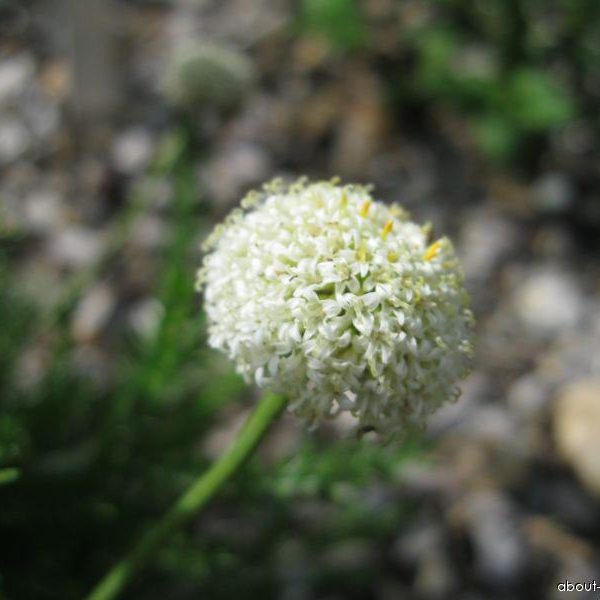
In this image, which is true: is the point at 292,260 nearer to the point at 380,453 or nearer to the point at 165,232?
the point at 380,453

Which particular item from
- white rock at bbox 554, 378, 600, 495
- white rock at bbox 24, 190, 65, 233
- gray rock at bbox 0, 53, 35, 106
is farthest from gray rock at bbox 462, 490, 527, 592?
gray rock at bbox 0, 53, 35, 106

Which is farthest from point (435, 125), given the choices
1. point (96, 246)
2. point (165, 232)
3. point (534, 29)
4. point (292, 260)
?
point (292, 260)

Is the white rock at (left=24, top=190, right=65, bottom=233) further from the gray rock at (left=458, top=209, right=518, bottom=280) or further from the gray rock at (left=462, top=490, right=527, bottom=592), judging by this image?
the gray rock at (left=462, top=490, right=527, bottom=592)

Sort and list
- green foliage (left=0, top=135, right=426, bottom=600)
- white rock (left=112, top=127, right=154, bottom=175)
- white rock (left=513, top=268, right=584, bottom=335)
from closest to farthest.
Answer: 1. green foliage (left=0, top=135, right=426, bottom=600)
2. white rock (left=513, top=268, right=584, bottom=335)
3. white rock (left=112, top=127, right=154, bottom=175)

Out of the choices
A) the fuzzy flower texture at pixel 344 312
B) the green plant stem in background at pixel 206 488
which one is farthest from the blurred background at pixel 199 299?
the fuzzy flower texture at pixel 344 312

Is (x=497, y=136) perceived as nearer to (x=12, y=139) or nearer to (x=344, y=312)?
(x=12, y=139)

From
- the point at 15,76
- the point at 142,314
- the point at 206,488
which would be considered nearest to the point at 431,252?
the point at 206,488
